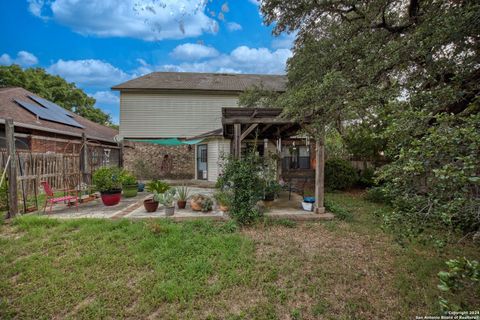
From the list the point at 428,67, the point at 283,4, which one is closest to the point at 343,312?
the point at 428,67

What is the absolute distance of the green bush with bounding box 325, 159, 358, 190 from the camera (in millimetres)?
10016

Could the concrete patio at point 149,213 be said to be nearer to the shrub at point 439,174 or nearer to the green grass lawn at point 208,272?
the green grass lawn at point 208,272

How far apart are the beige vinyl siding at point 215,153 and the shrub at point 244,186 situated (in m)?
5.90

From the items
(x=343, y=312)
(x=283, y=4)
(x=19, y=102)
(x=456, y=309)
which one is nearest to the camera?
(x=456, y=309)

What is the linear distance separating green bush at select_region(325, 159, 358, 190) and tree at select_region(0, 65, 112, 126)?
23.4 meters

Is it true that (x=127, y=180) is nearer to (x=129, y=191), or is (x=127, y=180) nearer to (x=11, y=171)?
(x=129, y=191)

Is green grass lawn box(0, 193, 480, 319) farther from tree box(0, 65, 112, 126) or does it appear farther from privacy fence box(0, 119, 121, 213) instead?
tree box(0, 65, 112, 126)

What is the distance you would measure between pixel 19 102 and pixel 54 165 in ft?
20.3

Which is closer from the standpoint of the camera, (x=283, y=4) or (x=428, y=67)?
(x=428, y=67)

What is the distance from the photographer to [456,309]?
115 centimetres

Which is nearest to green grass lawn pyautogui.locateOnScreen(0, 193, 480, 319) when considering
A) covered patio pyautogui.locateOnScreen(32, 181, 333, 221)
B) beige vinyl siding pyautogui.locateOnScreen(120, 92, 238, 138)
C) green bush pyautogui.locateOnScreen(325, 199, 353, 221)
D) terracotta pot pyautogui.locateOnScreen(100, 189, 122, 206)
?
covered patio pyautogui.locateOnScreen(32, 181, 333, 221)

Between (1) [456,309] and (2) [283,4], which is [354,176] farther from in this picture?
(1) [456,309]

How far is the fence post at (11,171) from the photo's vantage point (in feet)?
16.5

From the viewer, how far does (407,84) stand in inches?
132
